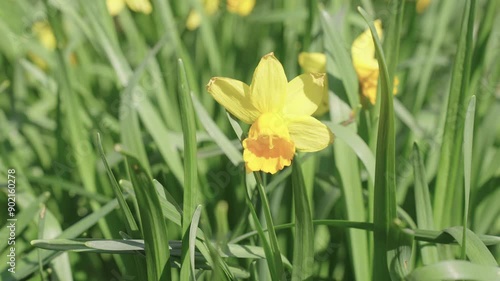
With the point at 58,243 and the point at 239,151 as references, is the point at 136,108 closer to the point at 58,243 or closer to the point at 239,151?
the point at 239,151

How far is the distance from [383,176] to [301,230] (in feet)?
0.38

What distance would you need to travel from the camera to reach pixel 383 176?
704 mm

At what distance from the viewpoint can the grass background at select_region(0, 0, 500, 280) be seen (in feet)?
2.34

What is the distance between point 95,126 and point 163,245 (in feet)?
2.06

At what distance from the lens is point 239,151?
3.16 feet

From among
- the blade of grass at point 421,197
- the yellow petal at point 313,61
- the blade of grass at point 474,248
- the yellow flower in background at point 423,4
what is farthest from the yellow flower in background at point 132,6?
the blade of grass at point 474,248

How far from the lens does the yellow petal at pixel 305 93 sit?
2.45 feet

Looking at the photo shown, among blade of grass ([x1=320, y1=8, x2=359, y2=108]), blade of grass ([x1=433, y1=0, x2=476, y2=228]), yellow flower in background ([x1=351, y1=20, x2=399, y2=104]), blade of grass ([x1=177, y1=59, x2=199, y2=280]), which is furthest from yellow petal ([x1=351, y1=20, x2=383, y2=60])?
blade of grass ([x1=177, y1=59, x2=199, y2=280])

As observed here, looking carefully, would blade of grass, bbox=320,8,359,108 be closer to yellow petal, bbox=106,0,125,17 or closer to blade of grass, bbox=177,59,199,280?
blade of grass, bbox=177,59,199,280

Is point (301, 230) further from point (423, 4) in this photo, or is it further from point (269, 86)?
point (423, 4)

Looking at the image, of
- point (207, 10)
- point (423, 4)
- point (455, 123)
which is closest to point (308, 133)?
point (455, 123)

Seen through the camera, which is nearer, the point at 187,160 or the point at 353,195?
the point at 187,160

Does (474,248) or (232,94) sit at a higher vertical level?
(232,94)

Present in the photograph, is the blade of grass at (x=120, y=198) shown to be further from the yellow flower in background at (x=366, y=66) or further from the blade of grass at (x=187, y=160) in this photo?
the yellow flower in background at (x=366, y=66)
